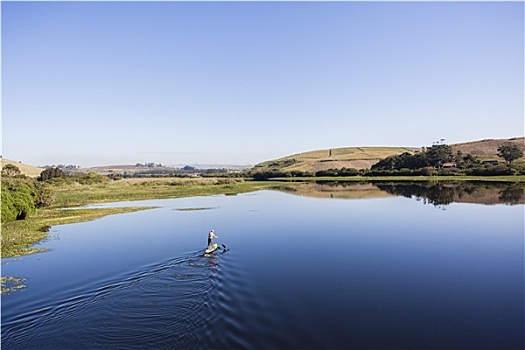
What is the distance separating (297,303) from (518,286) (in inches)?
413

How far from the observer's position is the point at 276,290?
15805mm

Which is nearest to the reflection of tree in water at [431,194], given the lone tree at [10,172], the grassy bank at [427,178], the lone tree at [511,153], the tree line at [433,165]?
the grassy bank at [427,178]

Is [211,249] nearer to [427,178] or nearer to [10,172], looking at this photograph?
[10,172]

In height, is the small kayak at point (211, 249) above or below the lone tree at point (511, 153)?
below

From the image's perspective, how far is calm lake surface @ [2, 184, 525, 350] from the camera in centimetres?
1140

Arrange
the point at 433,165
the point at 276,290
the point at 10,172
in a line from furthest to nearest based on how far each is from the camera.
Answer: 1. the point at 433,165
2. the point at 10,172
3. the point at 276,290

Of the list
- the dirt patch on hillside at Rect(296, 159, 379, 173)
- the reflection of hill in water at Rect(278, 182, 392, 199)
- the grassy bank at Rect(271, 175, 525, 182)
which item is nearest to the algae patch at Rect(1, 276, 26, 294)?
the reflection of hill in water at Rect(278, 182, 392, 199)

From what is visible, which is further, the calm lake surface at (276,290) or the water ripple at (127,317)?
the calm lake surface at (276,290)

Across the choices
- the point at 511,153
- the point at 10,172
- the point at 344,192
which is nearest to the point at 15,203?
the point at 10,172

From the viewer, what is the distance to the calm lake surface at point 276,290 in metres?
11.4

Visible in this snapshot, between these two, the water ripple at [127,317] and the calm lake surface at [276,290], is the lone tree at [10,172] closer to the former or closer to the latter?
the calm lake surface at [276,290]

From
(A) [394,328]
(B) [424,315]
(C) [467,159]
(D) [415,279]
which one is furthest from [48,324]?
(C) [467,159]

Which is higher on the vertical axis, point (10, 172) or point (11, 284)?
point (10, 172)

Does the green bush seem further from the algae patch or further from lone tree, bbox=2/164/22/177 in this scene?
the algae patch
